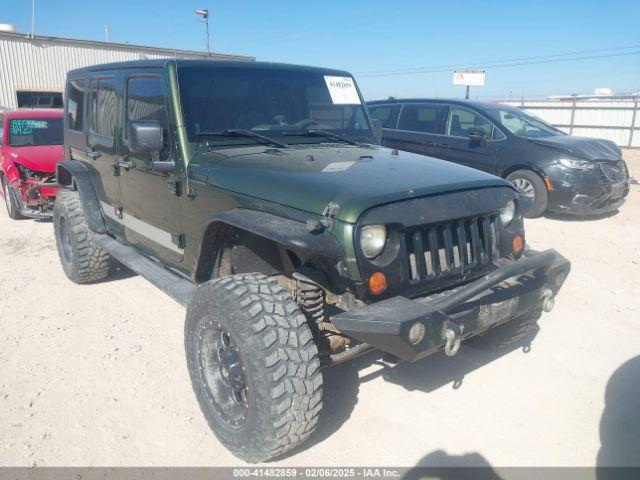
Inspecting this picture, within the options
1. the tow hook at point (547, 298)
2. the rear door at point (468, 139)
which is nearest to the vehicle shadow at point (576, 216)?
the rear door at point (468, 139)

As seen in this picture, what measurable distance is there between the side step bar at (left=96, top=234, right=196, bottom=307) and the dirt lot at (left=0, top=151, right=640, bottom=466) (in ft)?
1.85

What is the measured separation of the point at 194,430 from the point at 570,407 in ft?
7.52

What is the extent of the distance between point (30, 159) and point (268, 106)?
5820mm

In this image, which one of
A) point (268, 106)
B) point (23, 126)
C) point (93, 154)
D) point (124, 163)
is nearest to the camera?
point (268, 106)

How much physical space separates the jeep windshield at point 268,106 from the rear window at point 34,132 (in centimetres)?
613

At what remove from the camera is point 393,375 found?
3623 mm

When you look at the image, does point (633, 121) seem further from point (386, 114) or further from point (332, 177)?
point (332, 177)

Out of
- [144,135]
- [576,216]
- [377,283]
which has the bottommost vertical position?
[576,216]

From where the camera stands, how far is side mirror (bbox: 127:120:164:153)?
3.17 meters

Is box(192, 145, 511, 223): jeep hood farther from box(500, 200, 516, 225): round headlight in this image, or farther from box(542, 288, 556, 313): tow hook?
box(542, 288, 556, 313): tow hook

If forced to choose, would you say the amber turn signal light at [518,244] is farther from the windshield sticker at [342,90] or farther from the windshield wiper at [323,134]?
the windshield sticker at [342,90]

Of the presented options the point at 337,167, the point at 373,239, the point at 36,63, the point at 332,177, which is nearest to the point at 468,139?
the point at 337,167

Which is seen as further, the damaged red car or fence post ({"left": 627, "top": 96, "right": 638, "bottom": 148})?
fence post ({"left": 627, "top": 96, "right": 638, "bottom": 148})

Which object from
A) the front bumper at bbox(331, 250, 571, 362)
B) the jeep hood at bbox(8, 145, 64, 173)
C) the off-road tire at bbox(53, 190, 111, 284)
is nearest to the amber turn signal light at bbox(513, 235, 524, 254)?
the front bumper at bbox(331, 250, 571, 362)
